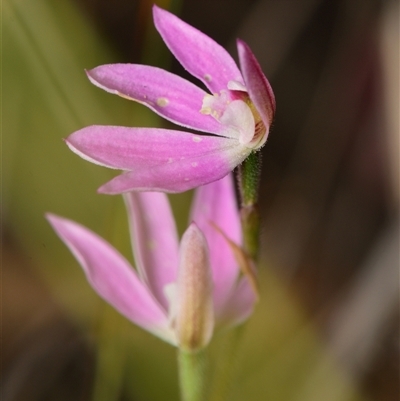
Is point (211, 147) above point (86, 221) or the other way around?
A: above

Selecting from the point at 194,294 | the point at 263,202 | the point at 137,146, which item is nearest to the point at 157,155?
the point at 137,146

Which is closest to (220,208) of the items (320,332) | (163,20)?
(163,20)

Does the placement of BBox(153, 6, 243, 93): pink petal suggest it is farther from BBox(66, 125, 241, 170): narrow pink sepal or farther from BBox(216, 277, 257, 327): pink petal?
BBox(216, 277, 257, 327): pink petal

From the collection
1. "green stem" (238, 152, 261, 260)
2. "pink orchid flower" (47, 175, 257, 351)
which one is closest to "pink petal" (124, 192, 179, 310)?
"pink orchid flower" (47, 175, 257, 351)

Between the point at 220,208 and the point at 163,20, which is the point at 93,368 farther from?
the point at 163,20

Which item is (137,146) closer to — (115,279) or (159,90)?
(159,90)
